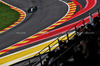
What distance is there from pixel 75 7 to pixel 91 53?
65.2ft

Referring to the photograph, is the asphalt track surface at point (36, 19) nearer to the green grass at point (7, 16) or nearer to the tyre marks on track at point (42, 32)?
the tyre marks on track at point (42, 32)

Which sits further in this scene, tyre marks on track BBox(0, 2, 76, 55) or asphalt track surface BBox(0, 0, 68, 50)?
asphalt track surface BBox(0, 0, 68, 50)

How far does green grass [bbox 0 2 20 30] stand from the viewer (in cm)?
2515

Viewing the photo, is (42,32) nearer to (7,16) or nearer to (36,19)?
(36,19)

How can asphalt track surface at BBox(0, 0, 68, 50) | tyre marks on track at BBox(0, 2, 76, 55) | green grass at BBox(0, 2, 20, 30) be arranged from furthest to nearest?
green grass at BBox(0, 2, 20, 30), asphalt track surface at BBox(0, 0, 68, 50), tyre marks on track at BBox(0, 2, 76, 55)

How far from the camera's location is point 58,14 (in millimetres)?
25062

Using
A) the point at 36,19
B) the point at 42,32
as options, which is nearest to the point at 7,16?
the point at 36,19

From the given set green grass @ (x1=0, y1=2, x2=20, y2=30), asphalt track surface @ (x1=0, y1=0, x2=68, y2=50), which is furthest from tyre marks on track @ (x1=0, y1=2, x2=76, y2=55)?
green grass @ (x1=0, y1=2, x2=20, y2=30)

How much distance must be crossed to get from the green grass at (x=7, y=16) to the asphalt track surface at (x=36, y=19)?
4.95 feet

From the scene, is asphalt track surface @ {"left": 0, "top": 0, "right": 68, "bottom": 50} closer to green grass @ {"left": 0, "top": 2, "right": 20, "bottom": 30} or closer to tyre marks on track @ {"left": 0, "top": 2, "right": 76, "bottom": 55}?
tyre marks on track @ {"left": 0, "top": 2, "right": 76, "bottom": 55}

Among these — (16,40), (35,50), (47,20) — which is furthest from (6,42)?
(47,20)

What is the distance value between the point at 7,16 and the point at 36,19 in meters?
4.73

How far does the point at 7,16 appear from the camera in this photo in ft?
89.0

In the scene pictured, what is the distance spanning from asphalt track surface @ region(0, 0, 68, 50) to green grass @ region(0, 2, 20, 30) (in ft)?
4.95
